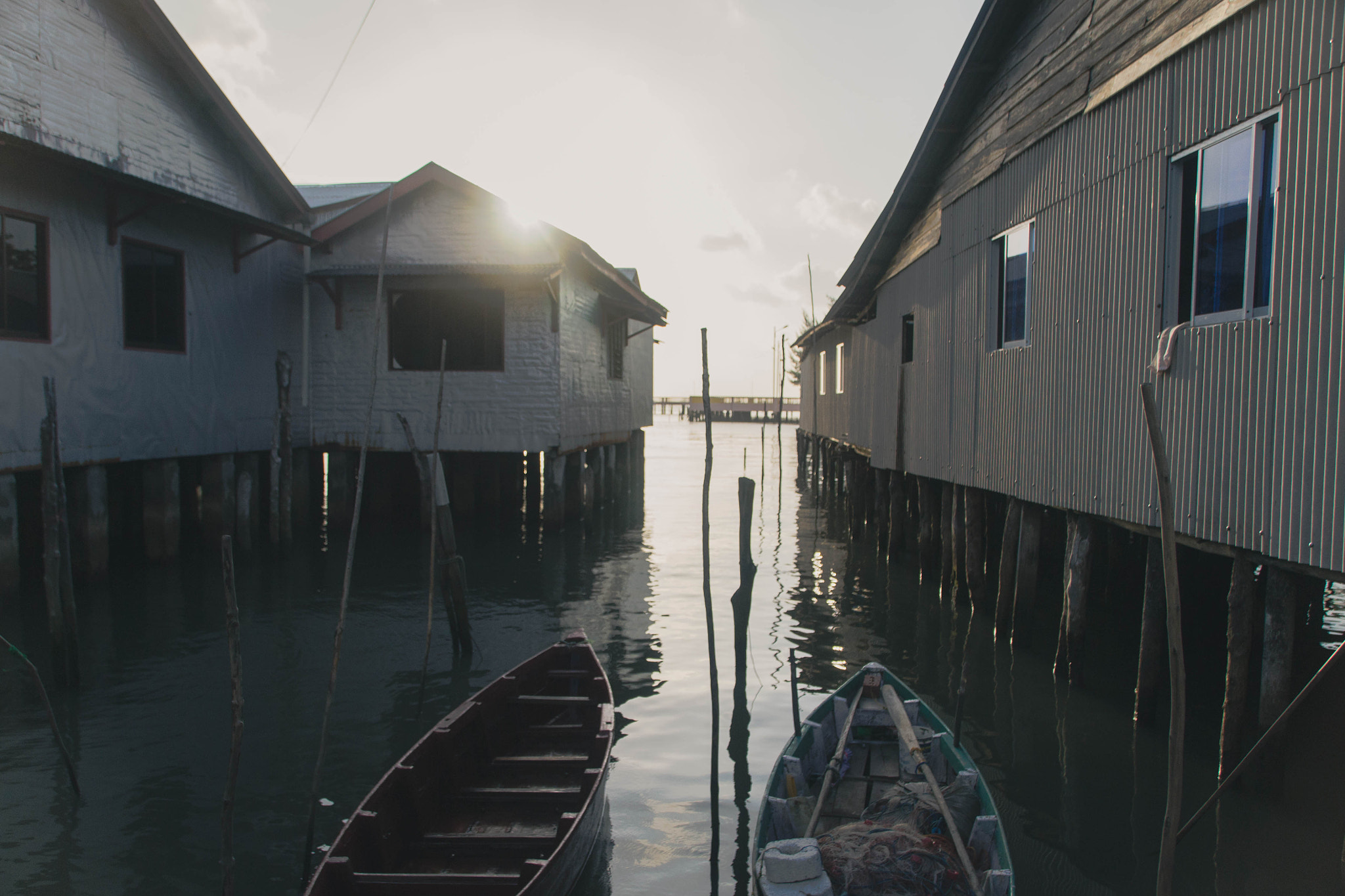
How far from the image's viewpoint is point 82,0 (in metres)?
11.6

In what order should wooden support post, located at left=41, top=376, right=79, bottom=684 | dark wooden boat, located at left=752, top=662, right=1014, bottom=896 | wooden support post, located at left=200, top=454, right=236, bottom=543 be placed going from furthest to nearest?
wooden support post, located at left=200, top=454, right=236, bottom=543 < wooden support post, located at left=41, top=376, right=79, bottom=684 < dark wooden boat, located at left=752, top=662, right=1014, bottom=896

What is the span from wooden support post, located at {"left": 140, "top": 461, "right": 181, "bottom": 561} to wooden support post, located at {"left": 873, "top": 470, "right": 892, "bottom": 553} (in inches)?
450

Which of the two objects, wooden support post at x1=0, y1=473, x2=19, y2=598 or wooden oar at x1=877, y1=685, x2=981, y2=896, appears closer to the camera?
wooden oar at x1=877, y1=685, x2=981, y2=896

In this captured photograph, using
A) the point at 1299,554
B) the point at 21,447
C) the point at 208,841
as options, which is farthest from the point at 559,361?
the point at 1299,554

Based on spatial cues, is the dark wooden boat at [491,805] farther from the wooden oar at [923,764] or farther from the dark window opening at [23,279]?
the dark window opening at [23,279]

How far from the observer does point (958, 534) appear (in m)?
11.6

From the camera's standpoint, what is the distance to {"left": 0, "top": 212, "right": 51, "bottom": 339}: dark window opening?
1044 centimetres

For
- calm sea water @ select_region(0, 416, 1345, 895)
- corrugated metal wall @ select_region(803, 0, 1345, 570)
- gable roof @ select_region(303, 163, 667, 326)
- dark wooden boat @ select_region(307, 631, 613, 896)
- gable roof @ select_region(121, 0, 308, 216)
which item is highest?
gable roof @ select_region(121, 0, 308, 216)

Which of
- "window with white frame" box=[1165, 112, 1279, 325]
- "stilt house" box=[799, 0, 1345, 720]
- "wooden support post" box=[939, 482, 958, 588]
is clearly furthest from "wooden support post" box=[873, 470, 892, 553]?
"window with white frame" box=[1165, 112, 1279, 325]

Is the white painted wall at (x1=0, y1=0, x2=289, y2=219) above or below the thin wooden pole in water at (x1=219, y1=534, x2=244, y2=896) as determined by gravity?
above

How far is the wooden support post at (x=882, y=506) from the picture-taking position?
15.6 m

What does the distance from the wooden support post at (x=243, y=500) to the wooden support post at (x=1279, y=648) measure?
1364 centimetres

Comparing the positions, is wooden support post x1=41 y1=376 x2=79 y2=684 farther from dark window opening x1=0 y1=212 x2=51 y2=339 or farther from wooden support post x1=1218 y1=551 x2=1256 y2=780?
wooden support post x1=1218 y1=551 x2=1256 y2=780

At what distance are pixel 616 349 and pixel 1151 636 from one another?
16.2m
